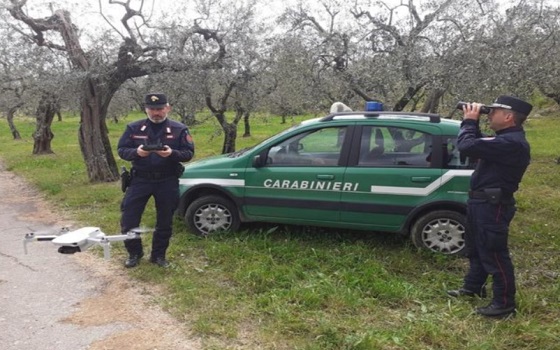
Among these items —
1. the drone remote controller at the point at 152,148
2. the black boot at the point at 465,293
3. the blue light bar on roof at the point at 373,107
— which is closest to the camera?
the black boot at the point at 465,293

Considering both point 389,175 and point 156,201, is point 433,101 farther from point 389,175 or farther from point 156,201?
point 156,201

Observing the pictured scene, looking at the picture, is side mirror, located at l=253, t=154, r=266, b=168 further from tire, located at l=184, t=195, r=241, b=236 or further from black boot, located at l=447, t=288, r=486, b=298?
black boot, located at l=447, t=288, r=486, b=298

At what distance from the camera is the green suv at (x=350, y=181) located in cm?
530

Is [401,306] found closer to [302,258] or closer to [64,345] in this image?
[302,258]

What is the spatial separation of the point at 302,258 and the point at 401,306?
1.37 m

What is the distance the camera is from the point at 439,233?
5.41 m

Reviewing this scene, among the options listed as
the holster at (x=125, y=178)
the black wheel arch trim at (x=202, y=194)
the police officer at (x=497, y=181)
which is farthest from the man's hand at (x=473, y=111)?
the holster at (x=125, y=178)

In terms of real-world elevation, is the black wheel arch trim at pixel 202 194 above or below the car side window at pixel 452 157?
below

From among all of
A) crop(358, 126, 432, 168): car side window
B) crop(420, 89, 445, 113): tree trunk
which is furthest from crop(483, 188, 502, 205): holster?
crop(420, 89, 445, 113): tree trunk

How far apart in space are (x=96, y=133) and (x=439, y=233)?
8.03 meters

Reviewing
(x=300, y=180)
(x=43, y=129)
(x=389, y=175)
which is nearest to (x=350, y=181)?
(x=389, y=175)

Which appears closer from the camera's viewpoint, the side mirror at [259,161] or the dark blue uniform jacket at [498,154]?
the dark blue uniform jacket at [498,154]

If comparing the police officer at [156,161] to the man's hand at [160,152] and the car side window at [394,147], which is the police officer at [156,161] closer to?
the man's hand at [160,152]

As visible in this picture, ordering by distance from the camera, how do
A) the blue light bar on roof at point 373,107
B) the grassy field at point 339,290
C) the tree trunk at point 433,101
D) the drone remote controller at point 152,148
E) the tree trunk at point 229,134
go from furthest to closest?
1. the tree trunk at point 229,134
2. the tree trunk at point 433,101
3. the blue light bar on roof at point 373,107
4. the drone remote controller at point 152,148
5. the grassy field at point 339,290
